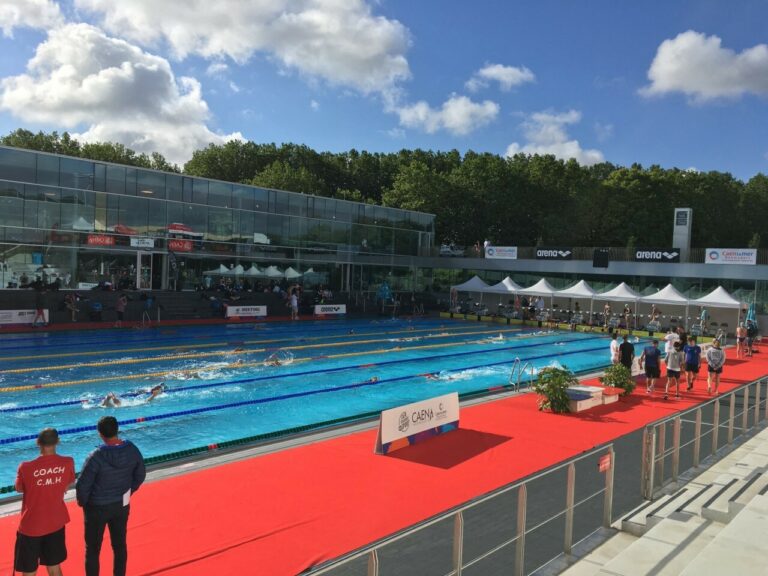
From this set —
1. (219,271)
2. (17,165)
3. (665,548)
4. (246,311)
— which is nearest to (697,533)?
(665,548)

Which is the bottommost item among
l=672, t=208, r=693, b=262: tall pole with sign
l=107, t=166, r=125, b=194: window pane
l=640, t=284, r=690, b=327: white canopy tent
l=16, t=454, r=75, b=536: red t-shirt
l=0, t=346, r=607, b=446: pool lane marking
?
l=0, t=346, r=607, b=446: pool lane marking

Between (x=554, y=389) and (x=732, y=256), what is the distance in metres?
23.2

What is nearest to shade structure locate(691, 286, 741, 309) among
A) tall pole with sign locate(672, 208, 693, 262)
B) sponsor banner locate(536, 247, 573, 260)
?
tall pole with sign locate(672, 208, 693, 262)

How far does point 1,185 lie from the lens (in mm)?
25281

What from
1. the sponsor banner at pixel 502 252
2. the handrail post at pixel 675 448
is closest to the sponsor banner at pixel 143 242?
the sponsor banner at pixel 502 252

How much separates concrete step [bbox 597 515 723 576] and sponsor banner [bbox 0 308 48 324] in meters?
24.3

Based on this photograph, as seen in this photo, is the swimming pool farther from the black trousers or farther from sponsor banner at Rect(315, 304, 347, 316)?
sponsor banner at Rect(315, 304, 347, 316)

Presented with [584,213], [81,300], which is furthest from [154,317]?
[584,213]

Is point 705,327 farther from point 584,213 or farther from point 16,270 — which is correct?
point 16,270

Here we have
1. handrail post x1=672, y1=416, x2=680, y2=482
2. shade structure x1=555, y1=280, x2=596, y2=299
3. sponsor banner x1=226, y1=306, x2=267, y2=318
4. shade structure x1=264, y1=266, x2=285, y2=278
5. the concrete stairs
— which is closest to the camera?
the concrete stairs

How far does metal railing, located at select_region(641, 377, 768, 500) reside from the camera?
701 centimetres

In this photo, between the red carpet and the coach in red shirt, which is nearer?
the coach in red shirt

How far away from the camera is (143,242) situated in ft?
97.7

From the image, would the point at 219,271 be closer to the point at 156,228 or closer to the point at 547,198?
the point at 156,228
